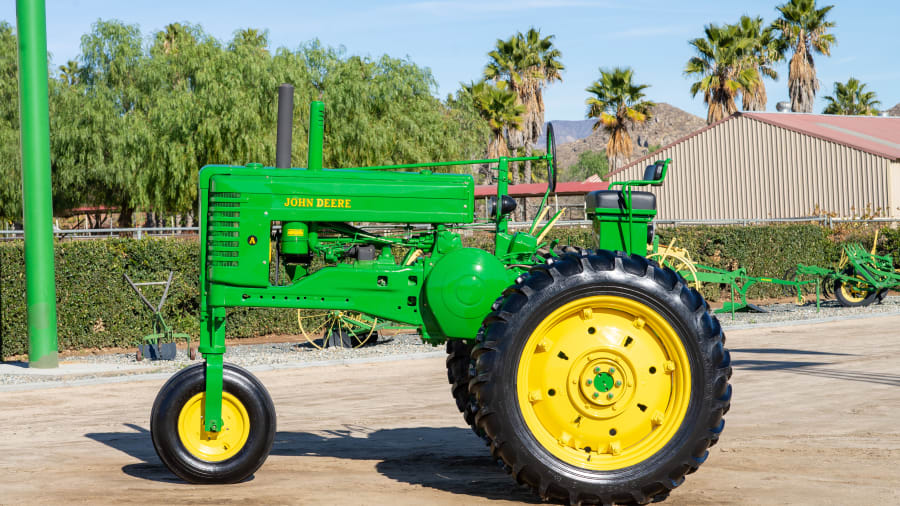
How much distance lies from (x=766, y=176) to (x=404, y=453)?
93.6 ft

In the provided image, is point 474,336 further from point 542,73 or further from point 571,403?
point 542,73

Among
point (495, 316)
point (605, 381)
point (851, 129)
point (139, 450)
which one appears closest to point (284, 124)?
point (495, 316)

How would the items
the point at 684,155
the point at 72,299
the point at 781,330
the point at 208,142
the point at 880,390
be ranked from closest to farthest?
the point at 880,390, the point at 72,299, the point at 781,330, the point at 208,142, the point at 684,155

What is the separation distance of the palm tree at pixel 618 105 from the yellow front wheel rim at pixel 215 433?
41728 millimetres

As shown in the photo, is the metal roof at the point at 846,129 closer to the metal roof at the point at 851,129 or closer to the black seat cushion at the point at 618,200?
the metal roof at the point at 851,129

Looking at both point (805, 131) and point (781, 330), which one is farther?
point (805, 131)

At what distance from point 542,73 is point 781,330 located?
34631 mm

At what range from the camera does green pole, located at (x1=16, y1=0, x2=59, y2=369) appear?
11.8 m

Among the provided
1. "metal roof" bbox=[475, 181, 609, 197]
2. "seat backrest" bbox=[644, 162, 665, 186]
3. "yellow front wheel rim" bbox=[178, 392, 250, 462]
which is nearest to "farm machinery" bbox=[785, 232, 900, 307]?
"seat backrest" bbox=[644, 162, 665, 186]

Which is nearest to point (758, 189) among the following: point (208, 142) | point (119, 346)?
point (208, 142)

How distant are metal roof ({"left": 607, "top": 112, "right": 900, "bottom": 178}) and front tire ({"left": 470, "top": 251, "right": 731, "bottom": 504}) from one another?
26.6 meters

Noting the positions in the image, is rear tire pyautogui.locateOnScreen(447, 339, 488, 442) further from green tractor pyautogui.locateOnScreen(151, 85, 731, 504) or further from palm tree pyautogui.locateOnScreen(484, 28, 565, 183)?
palm tree pyautogui.locateOnScreen(484, 28, 565, 183)

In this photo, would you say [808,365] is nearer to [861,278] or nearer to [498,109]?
[861,278]

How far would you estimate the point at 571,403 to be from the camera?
209 inches
